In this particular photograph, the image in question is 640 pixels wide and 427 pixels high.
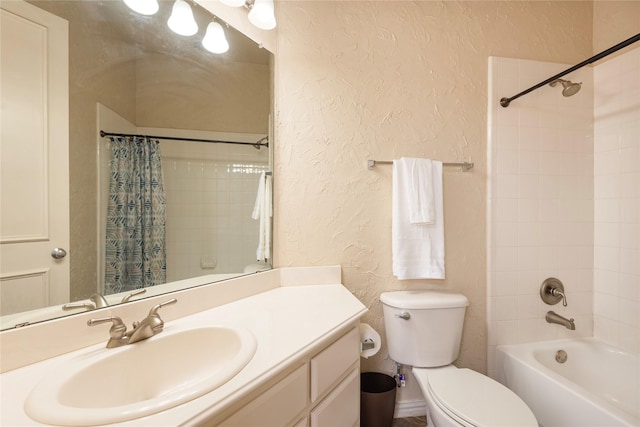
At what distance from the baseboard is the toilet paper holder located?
50 centimetres

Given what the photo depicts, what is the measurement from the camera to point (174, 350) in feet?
2.65

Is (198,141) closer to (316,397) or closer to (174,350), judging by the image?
(174,350)

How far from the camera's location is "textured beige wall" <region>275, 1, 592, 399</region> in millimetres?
1396

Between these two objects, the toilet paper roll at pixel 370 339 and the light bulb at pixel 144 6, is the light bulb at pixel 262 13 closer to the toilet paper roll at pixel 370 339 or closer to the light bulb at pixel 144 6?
the light bulb at pixel 144 6

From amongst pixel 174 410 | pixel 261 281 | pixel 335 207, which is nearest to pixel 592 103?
pixel 335 207

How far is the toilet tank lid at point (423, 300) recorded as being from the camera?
52.2 inches

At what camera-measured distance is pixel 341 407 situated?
37.4 inches

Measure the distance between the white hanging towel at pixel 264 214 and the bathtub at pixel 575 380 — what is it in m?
1.41

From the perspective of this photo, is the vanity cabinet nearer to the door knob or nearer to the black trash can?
the black trash can

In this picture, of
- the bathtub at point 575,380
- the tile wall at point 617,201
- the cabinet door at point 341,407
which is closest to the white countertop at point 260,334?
the cabinet door at point 341,407

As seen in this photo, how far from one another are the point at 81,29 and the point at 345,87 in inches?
42.3

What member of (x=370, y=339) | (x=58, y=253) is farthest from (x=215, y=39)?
(x=370, y=339)

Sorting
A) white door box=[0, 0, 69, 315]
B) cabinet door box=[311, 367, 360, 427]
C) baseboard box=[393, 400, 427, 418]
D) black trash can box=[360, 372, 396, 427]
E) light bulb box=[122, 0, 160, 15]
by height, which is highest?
light bulb box=[122, 0, 160, 15]

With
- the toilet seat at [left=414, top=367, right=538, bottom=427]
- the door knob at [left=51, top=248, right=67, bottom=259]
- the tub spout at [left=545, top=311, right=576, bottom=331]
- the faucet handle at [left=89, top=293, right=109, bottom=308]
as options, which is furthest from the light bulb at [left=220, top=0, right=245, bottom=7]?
the tub spout at [left=545, top=311, right=576, bottom=331]
